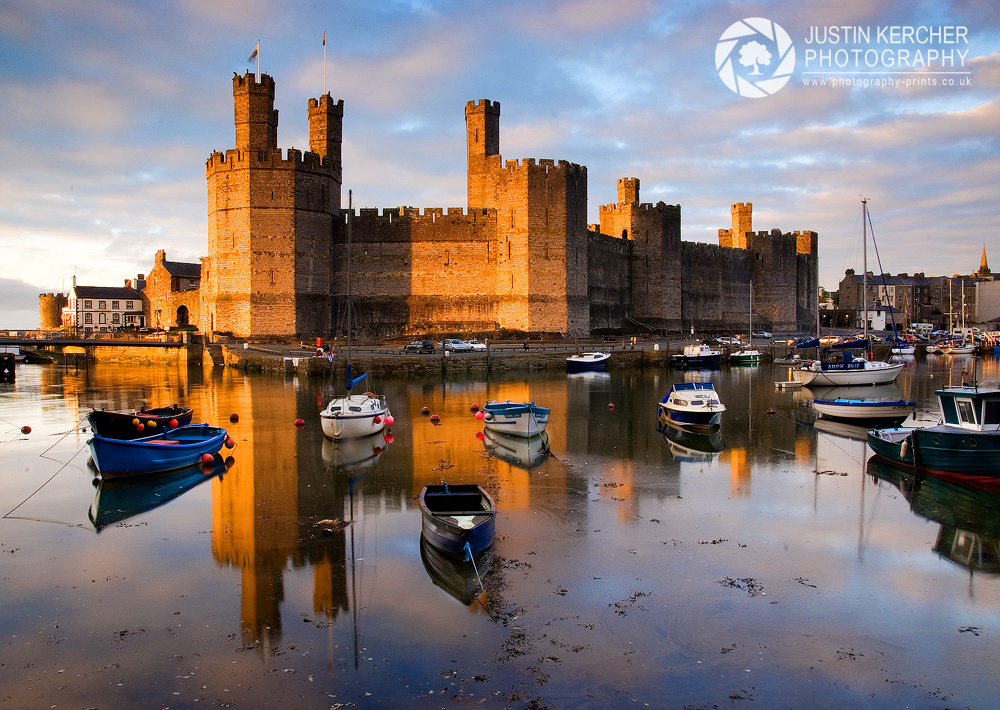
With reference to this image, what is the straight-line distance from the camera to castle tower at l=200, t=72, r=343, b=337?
38781mm

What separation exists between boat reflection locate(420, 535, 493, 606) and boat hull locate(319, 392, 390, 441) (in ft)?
27.0

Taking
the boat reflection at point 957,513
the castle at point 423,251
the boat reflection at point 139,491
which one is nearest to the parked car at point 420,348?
the castle at point 423,251

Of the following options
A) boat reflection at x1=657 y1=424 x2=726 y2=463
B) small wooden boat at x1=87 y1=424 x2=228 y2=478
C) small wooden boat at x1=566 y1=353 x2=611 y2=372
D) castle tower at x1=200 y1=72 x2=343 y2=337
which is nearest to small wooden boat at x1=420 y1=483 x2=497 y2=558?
small wooden boat at x1=87 y1=424 x2=228 y2=478

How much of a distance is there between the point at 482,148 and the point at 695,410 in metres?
31.3

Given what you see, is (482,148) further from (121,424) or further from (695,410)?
(121,424)

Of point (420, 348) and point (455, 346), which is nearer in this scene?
point (420, 348)

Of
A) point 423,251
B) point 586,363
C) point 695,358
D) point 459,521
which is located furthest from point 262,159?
point 459,521

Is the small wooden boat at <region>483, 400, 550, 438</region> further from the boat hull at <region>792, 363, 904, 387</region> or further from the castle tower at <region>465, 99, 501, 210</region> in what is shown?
the castle tower at <region>465, 99, 501, 210</region>

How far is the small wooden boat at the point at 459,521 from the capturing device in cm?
888

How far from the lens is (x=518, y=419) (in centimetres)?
1761

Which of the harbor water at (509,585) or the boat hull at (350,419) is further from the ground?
the boat hull at (350,419)

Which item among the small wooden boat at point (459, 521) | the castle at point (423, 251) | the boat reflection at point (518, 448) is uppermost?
the castle at point (423, 251)

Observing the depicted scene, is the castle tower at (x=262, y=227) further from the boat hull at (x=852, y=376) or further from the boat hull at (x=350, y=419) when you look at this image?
the boat hull at (x=852, y=376)

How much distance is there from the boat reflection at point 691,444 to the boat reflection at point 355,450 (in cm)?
638
